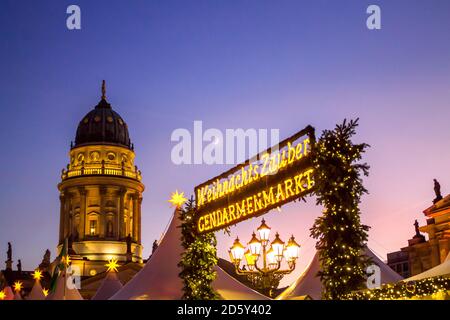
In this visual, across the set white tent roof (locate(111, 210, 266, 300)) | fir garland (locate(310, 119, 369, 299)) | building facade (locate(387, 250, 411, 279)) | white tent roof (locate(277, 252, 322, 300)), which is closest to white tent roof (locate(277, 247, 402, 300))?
white tent roof (locate(277, 252, 322, 300))

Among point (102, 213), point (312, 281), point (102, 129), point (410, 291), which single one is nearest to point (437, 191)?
point (312, 281)

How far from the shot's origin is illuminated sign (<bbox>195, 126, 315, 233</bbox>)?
17.5 metres

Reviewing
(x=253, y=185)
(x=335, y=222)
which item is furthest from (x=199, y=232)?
(x=335, y=222)

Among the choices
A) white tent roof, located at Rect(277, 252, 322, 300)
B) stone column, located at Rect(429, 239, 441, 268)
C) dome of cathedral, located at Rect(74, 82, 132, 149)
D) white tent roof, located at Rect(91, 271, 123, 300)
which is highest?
dome of cathedral, located at Rect(74, 82, 132, 149)

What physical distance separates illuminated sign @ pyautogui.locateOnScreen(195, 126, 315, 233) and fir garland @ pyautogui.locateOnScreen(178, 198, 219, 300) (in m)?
0.44

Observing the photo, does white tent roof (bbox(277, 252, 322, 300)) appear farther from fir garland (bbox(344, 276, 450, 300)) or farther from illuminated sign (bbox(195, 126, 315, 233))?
fir garland (bbox(344, 276, 450, 300))

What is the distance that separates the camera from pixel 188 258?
2358cm

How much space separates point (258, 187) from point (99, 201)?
219 feet

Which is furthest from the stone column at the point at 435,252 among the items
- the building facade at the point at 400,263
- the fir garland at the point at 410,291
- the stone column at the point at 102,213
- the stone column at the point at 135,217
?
the stone column at the point at 135,217

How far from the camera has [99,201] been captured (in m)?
84.2

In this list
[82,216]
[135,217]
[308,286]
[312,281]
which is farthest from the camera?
[135,217]

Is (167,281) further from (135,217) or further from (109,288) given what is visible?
(135,217)

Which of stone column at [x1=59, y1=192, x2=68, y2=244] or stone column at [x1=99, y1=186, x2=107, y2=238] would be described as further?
stone column at [x1=59, y1=192, x2=68, y2=244]
